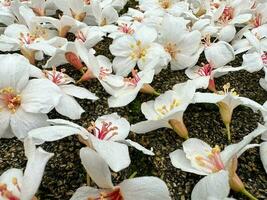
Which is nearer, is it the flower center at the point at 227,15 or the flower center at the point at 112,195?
the flower center at the point at 112,195

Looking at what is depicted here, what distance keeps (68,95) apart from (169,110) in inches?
7.4

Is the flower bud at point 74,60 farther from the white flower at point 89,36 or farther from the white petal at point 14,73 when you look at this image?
the white petal at point 14,73

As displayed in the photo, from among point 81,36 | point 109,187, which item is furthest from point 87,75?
point 109,187

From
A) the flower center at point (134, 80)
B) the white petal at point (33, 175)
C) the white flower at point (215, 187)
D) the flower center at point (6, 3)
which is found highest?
the white petal at point (33, 175)

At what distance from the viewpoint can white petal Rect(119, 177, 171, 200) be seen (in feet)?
2.19

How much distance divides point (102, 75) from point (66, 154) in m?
0.21

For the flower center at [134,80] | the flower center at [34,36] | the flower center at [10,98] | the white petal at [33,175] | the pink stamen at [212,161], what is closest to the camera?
the white petal at [33,175]

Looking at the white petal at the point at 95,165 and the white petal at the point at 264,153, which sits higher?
the white petal at the point at 95,165

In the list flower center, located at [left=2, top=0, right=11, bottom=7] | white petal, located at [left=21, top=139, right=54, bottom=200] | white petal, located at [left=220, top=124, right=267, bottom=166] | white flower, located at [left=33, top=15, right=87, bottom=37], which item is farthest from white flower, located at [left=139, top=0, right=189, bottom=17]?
white petal, located at [left=21, top=139, right=54, bottom=200]

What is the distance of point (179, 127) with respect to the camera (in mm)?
850

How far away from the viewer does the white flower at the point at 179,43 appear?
41.5 inches

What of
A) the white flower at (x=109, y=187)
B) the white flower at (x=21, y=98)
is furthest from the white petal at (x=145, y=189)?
the white flower at (x=21, y=98)

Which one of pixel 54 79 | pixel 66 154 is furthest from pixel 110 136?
pixel 54 79

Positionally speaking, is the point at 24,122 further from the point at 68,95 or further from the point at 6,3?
the point at 6,3
